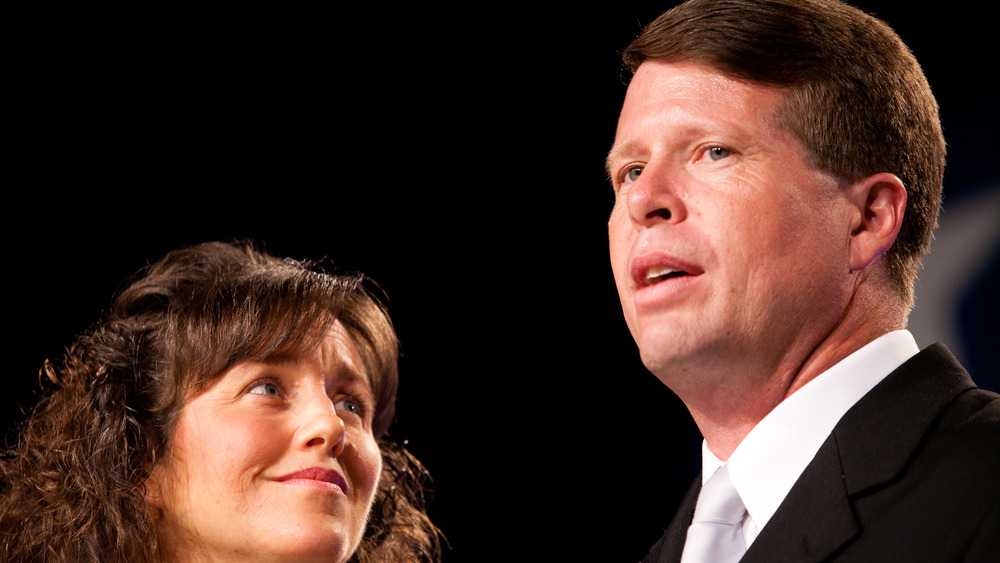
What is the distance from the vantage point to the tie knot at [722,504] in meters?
1.47

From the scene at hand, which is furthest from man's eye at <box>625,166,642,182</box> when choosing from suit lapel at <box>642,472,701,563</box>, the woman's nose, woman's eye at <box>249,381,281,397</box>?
woman's eye at <box>249,381,281,397</box>

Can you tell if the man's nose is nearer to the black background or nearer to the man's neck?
the man's neck

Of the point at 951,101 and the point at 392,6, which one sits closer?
the point at 951,101

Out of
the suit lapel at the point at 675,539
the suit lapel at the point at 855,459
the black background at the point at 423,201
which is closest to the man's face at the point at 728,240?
the suit lapel at the point at 855,459

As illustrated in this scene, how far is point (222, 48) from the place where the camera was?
3385 mm

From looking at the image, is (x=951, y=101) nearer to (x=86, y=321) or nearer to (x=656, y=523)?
(x=656, y=523)

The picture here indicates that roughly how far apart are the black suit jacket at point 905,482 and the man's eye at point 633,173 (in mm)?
553

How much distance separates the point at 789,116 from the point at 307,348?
4.33 ft

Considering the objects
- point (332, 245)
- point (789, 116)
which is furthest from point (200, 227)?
point (789, 116)

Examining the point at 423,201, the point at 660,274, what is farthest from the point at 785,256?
the point at 423,201


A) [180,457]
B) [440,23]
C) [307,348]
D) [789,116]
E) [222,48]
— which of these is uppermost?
[440,23]

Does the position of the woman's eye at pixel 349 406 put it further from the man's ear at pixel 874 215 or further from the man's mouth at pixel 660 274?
the man's ear at pixel 874 215

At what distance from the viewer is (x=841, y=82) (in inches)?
61.1

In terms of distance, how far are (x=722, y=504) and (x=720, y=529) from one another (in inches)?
1.6
